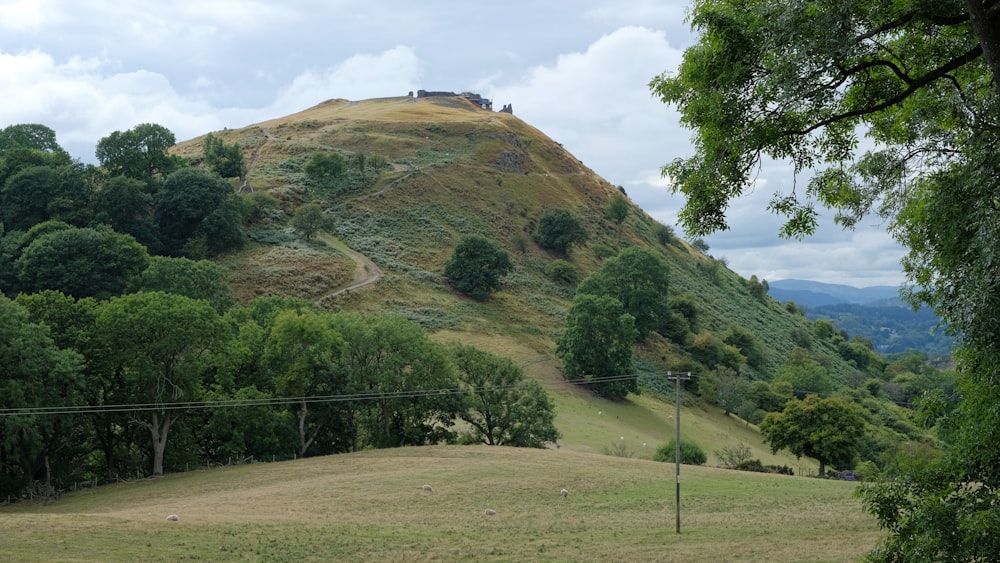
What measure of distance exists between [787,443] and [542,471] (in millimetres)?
25100

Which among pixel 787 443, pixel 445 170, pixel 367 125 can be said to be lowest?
pixel 787 443

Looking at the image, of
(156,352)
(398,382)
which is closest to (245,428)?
(156,352)

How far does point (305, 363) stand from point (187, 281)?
72.9ft

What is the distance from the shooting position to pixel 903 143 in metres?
11.7

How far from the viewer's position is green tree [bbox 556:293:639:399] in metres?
80.1

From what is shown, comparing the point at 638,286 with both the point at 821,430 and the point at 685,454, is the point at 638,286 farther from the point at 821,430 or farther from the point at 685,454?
the point at 685,454

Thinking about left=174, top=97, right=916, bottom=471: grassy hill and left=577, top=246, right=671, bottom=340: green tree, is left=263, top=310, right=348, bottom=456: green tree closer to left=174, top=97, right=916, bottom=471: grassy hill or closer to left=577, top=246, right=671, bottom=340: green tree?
left=174, top=97, right=916, bottom=471: grassy hill

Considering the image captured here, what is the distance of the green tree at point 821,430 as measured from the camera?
5912cm

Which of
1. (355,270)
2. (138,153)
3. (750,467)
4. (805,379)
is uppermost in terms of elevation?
(138,153)

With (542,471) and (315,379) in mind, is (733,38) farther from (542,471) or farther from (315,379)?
(315,379)

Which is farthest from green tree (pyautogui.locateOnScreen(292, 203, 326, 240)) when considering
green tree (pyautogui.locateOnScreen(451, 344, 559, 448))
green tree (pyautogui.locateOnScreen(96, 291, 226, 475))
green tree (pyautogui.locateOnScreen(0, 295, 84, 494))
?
green tree (pyautogui.locateOnScreen(0, 295, 84, 494))

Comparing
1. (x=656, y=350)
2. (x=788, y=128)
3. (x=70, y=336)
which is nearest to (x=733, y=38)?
(x=788, y=128)

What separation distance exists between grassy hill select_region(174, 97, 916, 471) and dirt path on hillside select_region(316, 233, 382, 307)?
1.28ft

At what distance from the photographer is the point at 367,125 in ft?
501
